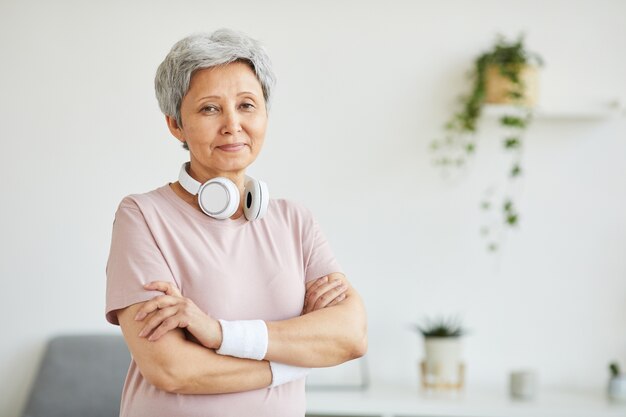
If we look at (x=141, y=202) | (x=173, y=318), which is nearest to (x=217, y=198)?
(x=141, y=202)

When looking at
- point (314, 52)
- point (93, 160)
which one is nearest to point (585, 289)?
point (314, 52)

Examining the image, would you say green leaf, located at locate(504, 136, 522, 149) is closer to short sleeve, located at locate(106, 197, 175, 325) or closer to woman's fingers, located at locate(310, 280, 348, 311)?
woman's fingers, located at locate(310, 280, 348, 311)

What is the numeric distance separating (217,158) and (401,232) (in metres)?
1.89

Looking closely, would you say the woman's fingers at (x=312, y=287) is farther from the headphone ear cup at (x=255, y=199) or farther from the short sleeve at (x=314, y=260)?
the headphone ear cup at (x=255, y=199)

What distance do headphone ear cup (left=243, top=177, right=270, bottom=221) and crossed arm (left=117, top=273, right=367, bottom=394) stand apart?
0.22 m

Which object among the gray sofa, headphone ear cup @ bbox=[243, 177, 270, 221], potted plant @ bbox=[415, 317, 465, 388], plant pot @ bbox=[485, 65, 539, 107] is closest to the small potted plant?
potted plant @ bbox=[415, 317, 465, 388]

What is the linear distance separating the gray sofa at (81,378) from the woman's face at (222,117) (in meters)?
1.78

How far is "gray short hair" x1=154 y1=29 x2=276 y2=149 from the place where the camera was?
159cm

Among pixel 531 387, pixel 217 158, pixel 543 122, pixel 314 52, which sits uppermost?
pixel 314 52

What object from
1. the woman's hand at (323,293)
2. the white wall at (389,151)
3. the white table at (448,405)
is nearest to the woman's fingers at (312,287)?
the woman's hand at (323,293)

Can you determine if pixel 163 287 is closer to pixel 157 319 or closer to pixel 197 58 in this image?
pixel 157 319

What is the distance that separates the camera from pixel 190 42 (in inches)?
62.9

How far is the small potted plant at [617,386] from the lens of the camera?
312cm

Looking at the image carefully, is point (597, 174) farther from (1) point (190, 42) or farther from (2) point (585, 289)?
(1) point (190, 42)
